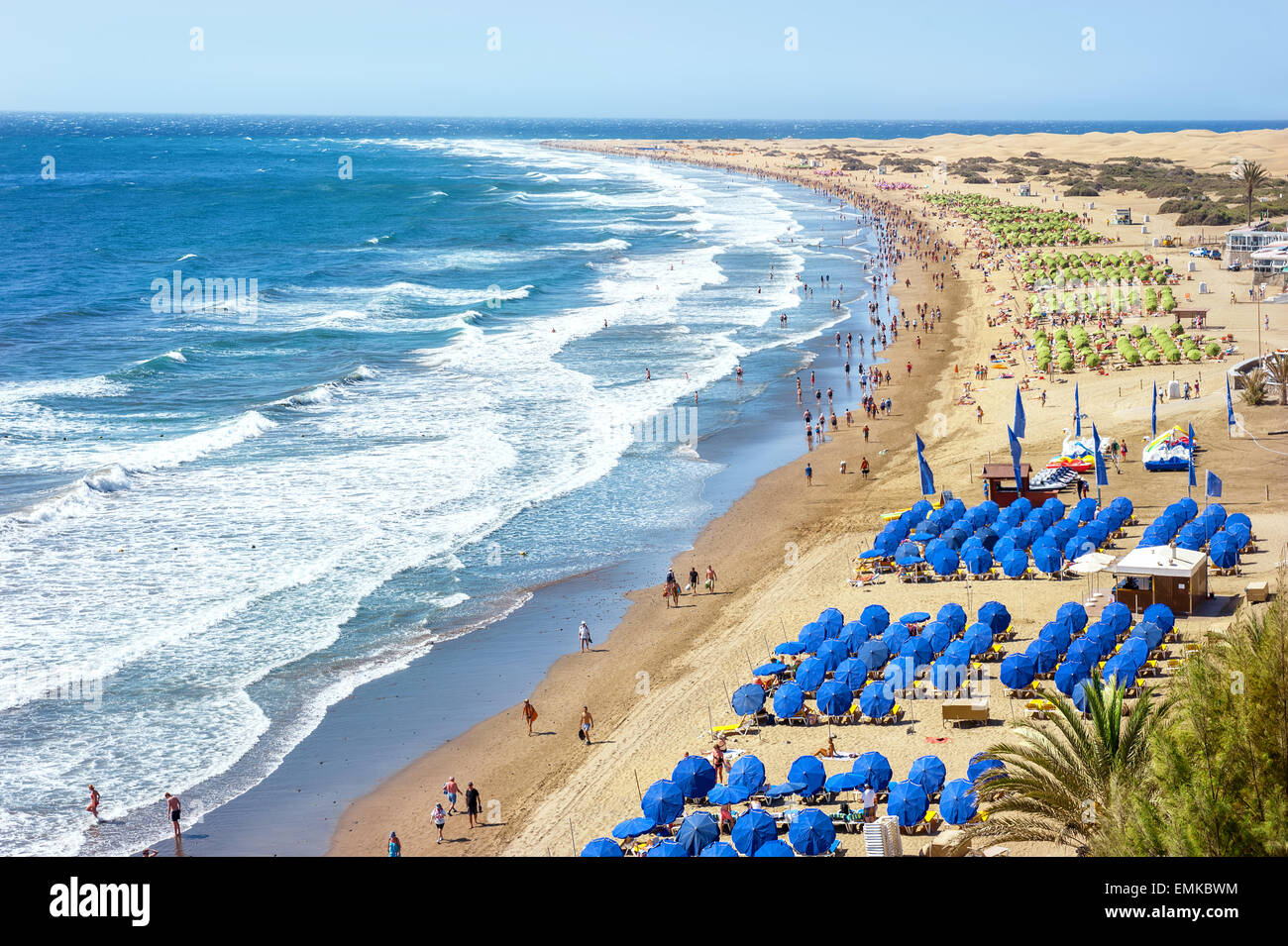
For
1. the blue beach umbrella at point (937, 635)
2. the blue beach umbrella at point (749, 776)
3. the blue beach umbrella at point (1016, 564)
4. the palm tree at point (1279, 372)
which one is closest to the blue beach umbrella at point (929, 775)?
the blue beach umbrella at point (749, 776)

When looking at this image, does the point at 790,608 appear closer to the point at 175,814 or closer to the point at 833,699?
the point at 833,699

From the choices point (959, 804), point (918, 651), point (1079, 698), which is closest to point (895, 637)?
point (918, 651)

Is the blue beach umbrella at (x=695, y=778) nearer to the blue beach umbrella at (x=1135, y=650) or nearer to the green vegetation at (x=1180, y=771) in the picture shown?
the green vegetation at (x=1180, y=771)

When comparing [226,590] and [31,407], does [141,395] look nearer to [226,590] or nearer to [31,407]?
[31,407]
